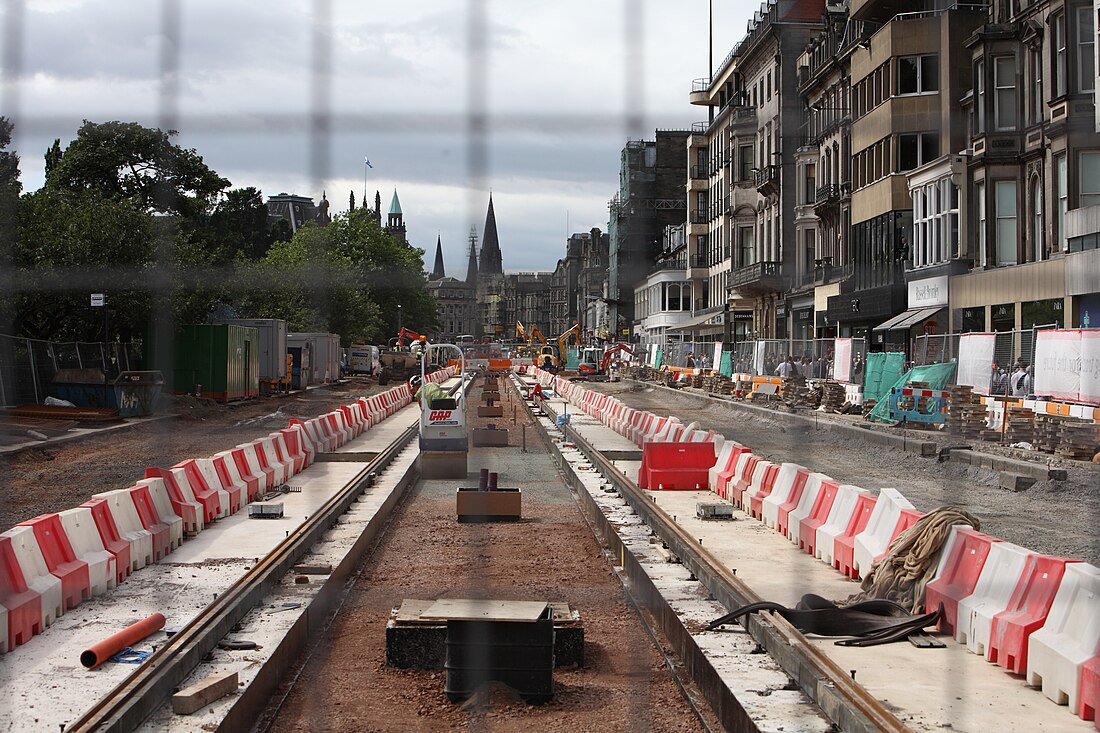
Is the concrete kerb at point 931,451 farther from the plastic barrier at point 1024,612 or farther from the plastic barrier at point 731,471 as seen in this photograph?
the plastic barrier at point 1024,612

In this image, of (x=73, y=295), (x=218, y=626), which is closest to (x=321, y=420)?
(x=73, y=295)

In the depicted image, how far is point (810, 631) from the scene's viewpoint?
6.86 m

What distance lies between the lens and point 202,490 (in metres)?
12.0

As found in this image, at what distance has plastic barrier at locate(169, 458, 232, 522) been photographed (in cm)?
1140

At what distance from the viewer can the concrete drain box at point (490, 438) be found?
79.6 feet

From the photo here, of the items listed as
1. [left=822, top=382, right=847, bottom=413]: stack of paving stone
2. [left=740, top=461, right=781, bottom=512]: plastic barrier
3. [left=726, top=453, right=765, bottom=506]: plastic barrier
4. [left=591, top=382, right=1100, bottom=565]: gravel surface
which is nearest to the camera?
[left=591, top=382, right=1100, bottom=565]: gravel surface

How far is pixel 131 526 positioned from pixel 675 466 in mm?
7795

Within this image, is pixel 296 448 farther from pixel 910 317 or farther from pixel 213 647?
pixel 910 317

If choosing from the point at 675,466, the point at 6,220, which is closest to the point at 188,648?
the point at 6,220

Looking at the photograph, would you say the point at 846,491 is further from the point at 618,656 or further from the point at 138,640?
the point at 138,640

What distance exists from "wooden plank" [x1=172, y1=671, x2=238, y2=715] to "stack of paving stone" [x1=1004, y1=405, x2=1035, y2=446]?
14347mm

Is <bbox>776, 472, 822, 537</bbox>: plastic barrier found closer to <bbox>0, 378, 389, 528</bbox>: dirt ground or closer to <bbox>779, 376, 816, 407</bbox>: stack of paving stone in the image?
<bbox>0, 378, 389, 528</bbox>: dirt ground

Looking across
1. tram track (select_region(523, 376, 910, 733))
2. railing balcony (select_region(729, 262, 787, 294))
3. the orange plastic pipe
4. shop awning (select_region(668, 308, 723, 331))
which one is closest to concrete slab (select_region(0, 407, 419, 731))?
the orange plastic pipe

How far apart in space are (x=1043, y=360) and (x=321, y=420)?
11723 mm
